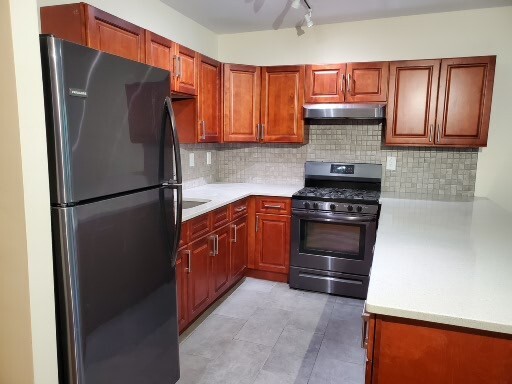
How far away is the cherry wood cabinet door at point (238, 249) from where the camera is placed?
3.22 metres

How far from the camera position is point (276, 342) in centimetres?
254

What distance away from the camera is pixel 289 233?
11.2 ft

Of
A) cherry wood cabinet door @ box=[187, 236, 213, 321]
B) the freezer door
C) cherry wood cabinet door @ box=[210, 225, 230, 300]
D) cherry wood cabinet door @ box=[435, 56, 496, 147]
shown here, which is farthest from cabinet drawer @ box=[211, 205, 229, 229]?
cherry wood cabinet door @ box=[435, 56, 496, 147]

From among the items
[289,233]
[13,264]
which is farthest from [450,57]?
[13,264]

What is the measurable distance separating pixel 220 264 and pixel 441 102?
226 cm

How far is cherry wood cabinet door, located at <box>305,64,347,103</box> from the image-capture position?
3.29 m

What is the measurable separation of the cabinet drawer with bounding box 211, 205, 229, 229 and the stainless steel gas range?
64 centimetres

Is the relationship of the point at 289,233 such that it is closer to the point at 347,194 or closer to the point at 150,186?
the point at 347,194

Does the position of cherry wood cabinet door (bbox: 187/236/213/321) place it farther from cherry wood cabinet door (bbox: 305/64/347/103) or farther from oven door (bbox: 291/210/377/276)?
cherry wood cabinet door (bbox: 305/64/347/103)

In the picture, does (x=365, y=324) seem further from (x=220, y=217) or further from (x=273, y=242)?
(x=273, y=242)

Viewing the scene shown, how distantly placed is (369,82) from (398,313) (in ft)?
8.26

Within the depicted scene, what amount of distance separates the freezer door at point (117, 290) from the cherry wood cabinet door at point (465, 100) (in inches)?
95.3

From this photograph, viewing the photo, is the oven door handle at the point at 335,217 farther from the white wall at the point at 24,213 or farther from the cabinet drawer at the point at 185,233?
the white wall at the point at 24,213

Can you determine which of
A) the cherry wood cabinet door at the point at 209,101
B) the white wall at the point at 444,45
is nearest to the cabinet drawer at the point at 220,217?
the cherry wood cabinet door at the point at 209,101
